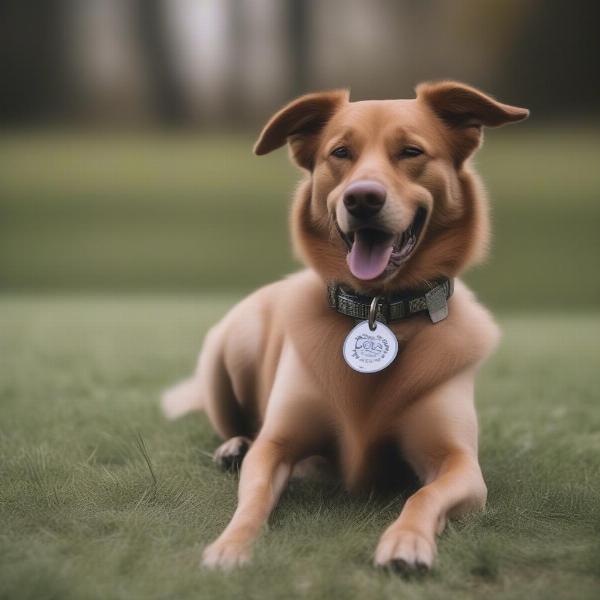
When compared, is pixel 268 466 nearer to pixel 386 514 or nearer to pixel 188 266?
pixel 386 514

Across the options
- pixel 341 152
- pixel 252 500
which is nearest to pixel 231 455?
pixel 252 500

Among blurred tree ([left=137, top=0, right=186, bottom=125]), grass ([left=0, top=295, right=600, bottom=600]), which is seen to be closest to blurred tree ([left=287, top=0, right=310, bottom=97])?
blurred tree ([left=137, top=0, right=186, bottom=125])

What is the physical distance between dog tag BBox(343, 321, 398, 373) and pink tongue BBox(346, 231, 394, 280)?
Answer: 0.16 metres

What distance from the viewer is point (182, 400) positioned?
370 centimetres

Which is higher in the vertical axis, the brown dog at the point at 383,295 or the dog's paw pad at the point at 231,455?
the brown dog at the point at 383,295

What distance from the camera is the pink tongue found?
7.58 ft

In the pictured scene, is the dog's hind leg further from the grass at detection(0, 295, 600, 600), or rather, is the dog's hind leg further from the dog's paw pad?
the dog's paw pad

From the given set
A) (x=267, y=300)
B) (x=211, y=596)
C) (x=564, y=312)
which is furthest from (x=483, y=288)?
(x=211, y=596)

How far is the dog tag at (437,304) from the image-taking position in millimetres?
2412

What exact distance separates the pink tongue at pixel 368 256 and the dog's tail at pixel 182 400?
4.98ft

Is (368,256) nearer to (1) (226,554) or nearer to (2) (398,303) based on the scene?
(2) (398,303)

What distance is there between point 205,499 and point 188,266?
9108mm

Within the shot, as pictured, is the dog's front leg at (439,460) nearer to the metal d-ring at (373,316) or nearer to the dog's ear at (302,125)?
the metal d-ring at (373,316)

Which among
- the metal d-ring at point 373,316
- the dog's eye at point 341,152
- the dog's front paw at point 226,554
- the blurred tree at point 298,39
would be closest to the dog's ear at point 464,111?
the dog's eye at point 341,152
